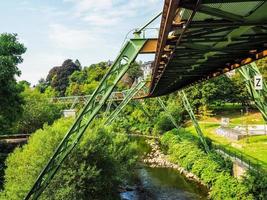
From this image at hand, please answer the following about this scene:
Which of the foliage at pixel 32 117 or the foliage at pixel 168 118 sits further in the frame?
the foliage at pixel 168 118

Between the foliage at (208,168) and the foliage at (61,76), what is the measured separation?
76.7 metres

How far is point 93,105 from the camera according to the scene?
13781mm

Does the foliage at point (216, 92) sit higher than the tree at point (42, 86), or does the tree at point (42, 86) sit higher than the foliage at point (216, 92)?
the tree at point (42, 86)

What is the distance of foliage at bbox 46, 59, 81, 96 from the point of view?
116944mm

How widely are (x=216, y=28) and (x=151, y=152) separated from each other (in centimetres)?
3830

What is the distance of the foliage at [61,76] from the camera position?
116944 millimetres

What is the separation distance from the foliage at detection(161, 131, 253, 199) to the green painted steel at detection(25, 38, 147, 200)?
1085cm

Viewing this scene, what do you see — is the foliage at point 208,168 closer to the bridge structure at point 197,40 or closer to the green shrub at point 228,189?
the green shrub at point 228,189

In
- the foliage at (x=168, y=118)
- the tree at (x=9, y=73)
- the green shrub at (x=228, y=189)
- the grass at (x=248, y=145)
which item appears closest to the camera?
the green shrub at (x=228, y=189)

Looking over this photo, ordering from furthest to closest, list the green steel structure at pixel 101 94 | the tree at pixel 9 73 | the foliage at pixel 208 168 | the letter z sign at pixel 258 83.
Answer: the tree at pixel 9 73 < the foliage at pixel 208 168 < the letter z sign at pixel 258 83 < the green steel structure at pixel 101 94

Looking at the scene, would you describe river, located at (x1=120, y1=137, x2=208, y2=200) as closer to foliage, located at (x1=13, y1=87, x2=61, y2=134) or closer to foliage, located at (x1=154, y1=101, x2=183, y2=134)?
foliage, located at (x1=13, y1=87, x2=61, y2=134)

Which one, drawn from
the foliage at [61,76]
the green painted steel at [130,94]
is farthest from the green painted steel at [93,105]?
the foliage at [61,76]

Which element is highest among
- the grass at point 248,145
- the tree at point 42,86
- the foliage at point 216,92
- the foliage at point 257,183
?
the tree at point 42,86

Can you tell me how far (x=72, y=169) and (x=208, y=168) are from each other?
42.8ft
